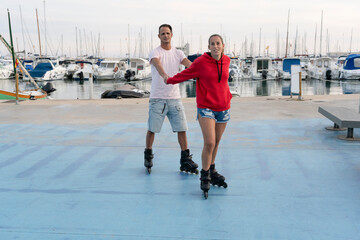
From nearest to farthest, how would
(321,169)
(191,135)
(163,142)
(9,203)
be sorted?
(9,203) → (321,169) → (163,142) → (191,135)

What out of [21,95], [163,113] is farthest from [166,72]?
[21,95]

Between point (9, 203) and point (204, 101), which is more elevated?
point (204, 101)

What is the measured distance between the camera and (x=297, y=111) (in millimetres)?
9055

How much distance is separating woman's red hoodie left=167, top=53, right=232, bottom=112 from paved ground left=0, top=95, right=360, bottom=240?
96 centimetres

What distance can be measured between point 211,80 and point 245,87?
37251 mm

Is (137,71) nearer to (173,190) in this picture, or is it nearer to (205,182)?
(173,190)

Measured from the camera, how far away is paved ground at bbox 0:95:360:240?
118 inches

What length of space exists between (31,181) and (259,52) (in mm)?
76911

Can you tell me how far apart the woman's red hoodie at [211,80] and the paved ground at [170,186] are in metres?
A: 0.96

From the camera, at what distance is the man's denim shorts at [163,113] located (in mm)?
4324

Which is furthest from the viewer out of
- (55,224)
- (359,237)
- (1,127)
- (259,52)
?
(259,52)

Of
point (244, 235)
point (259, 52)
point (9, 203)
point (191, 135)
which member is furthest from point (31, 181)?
point (259, 52)

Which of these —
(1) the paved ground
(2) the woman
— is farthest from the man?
(2) the woman

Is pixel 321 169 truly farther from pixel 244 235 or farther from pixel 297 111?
pixel 297 111
